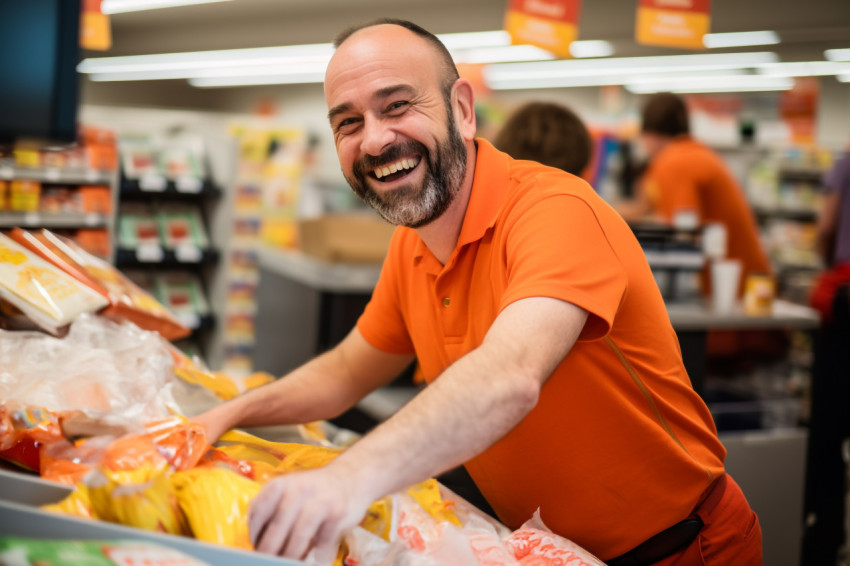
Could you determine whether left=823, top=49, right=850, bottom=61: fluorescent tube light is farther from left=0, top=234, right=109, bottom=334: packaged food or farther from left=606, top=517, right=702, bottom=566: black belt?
left=0, top=234, right=109, bottom=334: packaged food

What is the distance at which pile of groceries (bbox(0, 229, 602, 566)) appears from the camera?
3.20 ft

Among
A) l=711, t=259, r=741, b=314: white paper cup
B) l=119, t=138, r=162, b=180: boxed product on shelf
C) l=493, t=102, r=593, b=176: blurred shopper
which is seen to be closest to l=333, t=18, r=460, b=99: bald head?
l=493, t=102, r=593, b=176: blurred shopper

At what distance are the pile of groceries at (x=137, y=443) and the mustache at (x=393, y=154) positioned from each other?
54 cm

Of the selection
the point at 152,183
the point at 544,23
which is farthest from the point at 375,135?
the point at 152,183

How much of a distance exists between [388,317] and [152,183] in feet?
14.4

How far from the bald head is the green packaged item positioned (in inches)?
39.1

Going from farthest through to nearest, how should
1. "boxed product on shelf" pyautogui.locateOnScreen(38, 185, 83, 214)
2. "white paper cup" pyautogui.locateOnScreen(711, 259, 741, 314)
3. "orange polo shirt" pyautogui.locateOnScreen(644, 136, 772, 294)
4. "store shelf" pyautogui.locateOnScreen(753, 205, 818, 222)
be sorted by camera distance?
"store shelf" pyautogui.locateOnScreen(753, 205, 818, 222), "boxed product on shelf" pyautogui.locateOnScreen(38, 185, 83, 214), "orange polo shirt" pyautogui.locateOnScreen(644, 136, 772, 294), "white paper cup" pyautogui.locateOnScreen(711, 259, 741, 314)

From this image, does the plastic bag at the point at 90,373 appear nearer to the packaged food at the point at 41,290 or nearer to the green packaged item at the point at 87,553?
the packaged food at the point at 41,290

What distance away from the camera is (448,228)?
5.05 ft

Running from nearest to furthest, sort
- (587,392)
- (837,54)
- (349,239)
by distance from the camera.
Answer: (587,392), (349,239), (837,54)

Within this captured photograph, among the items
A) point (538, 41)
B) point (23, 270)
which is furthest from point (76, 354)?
point (538, 41)

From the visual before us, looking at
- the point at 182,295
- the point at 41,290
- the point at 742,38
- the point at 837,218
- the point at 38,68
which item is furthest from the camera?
the point at 742,38

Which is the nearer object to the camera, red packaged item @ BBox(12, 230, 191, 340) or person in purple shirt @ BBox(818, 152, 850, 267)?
red packaged item @ BBox(12, 230, 191, 340)

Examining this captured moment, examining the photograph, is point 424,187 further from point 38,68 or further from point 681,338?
point 681,338
